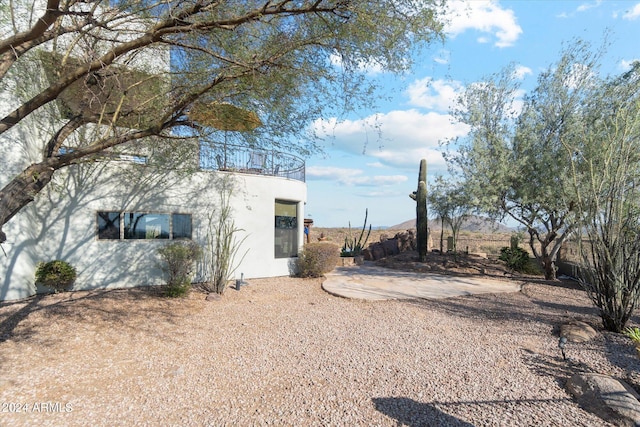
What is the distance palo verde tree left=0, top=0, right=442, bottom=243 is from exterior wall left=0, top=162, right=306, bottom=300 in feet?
7.51

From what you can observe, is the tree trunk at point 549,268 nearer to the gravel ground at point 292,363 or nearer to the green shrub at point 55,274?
the gravel ground at point 292,363

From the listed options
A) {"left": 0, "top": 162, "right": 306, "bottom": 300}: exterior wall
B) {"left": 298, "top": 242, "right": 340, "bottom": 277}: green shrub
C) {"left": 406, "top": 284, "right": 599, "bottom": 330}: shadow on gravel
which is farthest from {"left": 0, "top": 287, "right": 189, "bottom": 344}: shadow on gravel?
{"left": 406, "top": 284, "right": 599, "bottom": 330}: shadow on gravel

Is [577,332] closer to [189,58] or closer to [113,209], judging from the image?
[189,58]

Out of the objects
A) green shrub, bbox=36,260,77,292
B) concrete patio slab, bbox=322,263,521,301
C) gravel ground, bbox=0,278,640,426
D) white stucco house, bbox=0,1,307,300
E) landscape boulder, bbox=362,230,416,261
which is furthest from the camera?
landscape boulder, bbox=362,230,416,261

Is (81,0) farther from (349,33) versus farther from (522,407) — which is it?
(522,407)

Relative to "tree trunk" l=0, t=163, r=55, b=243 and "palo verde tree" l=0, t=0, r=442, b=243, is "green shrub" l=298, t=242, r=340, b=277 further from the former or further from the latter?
"tree trunk" l=0, t=163, r=55, b=243

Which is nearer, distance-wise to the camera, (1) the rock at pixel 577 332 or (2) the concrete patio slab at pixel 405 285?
(1) the rock at pixel 577 332

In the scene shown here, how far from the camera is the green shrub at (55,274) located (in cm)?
736

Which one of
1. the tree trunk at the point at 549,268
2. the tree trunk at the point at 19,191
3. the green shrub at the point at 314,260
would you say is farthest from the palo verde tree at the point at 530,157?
the tree trunk at the point at 19,191

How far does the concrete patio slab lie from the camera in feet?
27.8

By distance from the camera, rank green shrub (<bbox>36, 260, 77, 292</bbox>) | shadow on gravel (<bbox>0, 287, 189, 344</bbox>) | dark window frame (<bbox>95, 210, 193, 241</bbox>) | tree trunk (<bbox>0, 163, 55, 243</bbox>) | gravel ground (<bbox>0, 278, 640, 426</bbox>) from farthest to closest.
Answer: dark window frame (<bbox>95, 210, 193, 241</bbox>)
green shrub (<bbox>36, 260, 77, 292</bbox>)
shadow on gravel (<bbox>0, 287, 189, 344</bbox>)
tree trunk (<bbox>0, 163, 55, 243</bbox>)
gravel ground (<bbox>0, 278, 640, 426</bbox>)

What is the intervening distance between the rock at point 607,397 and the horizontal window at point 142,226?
865cm

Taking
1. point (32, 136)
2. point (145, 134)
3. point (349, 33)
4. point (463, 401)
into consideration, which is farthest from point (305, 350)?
point (32, 136)

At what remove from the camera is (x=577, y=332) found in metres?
5.21
